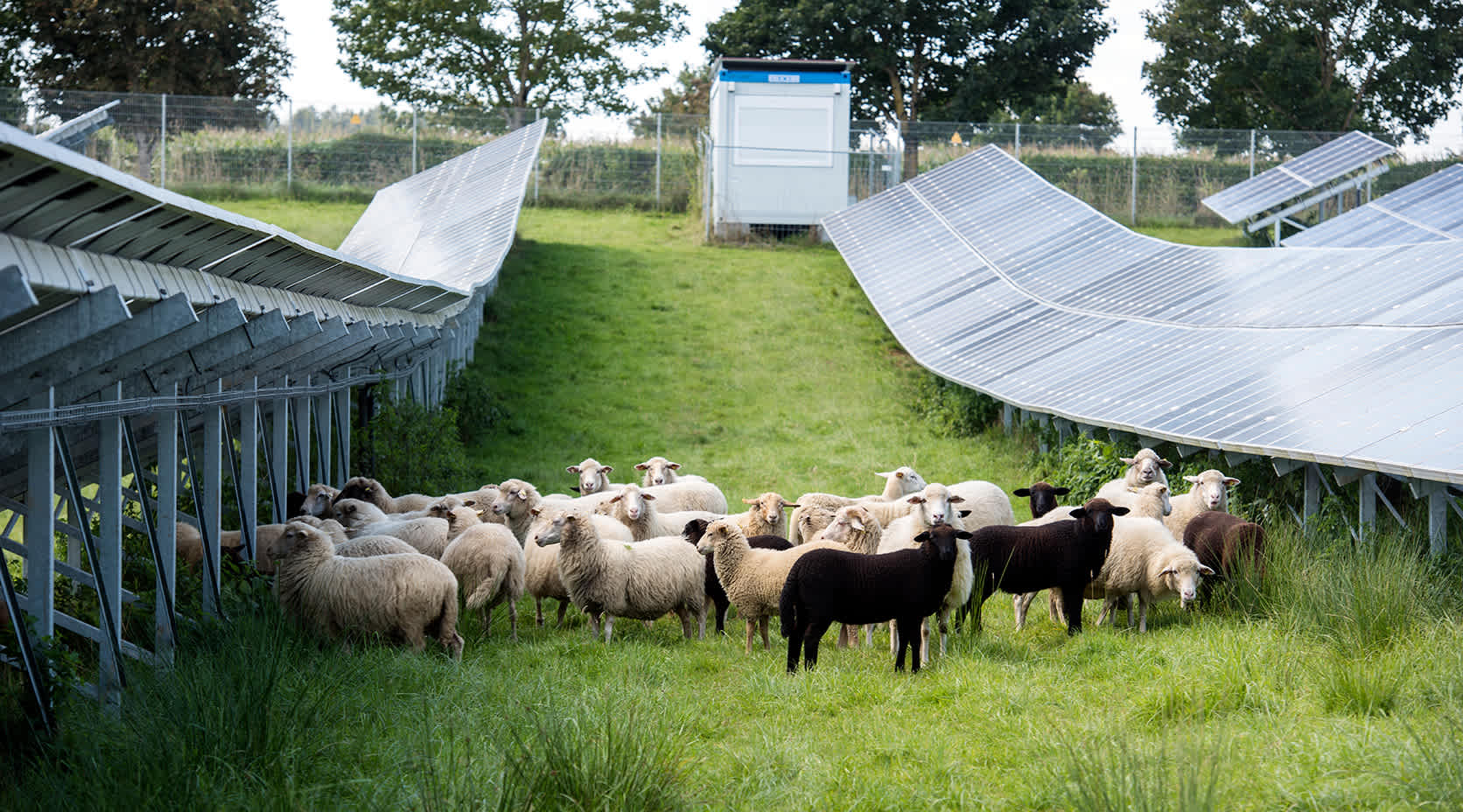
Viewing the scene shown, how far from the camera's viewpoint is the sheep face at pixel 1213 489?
38.0 feet

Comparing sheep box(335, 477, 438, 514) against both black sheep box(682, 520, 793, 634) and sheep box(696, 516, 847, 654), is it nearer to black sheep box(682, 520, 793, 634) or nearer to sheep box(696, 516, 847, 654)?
black sheep box(682, 520, 793, 634)

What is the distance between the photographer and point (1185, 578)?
9.98 metres

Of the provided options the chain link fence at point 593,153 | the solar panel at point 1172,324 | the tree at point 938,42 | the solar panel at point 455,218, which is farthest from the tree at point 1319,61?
the solar panel at point 455,218

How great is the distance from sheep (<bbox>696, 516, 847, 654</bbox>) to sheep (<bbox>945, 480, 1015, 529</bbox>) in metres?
2.68

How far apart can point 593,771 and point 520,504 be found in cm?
654

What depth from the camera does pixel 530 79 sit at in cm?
4728

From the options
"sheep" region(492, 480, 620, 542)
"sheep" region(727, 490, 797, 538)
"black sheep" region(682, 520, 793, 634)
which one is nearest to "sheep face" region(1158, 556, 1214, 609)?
"black sheep" region(682, 520, 793, 634)

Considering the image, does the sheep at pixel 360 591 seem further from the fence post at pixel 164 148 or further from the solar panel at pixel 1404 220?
the fence post at pixel 164 148

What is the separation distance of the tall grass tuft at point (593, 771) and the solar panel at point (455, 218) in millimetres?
11351

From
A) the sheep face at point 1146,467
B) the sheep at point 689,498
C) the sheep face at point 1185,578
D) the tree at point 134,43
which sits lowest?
the sheep at point 689,498

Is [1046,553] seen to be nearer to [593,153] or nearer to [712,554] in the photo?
[712,554]

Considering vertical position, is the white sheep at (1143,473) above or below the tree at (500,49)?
below

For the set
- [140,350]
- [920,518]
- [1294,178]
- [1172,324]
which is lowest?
[920,518]

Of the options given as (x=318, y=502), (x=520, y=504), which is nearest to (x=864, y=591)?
(x=520, y=504)
